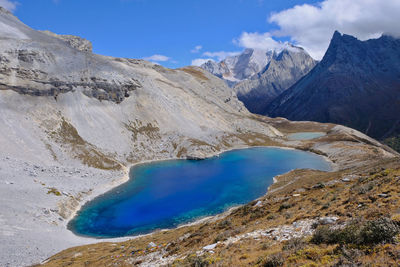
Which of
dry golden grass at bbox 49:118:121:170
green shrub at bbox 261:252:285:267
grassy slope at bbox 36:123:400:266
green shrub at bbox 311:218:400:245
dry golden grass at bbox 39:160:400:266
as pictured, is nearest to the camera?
grassy slope at bbox 36:123:400:266

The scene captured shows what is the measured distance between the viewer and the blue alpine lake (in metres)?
47.7

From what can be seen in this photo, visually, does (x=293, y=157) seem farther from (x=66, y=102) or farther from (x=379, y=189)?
(x=66, y=102)

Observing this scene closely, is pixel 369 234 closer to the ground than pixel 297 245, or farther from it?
farther from it

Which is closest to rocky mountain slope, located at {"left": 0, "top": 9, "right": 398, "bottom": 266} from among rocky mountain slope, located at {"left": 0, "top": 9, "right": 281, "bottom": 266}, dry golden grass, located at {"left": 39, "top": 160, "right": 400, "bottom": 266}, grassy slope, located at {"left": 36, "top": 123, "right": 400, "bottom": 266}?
rocky mountain slope, located at {"left": 0, "top": 9, "right": 281, "bottom": 266}

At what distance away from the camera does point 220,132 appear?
5413 inches

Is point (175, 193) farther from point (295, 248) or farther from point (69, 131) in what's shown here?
point (295, 248)

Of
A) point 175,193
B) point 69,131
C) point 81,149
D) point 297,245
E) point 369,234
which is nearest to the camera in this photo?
point 369,234

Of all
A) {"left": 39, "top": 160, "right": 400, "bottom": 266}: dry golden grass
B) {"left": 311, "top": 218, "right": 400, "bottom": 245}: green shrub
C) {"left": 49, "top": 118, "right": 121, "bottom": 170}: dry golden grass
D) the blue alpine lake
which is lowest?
the blue alpine lake

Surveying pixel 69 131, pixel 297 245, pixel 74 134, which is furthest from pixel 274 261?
pixel 69 131

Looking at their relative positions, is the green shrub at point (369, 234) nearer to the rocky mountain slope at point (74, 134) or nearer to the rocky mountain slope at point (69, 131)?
the rocky mountain slope at point (74, 134)

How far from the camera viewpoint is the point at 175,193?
63.0 m

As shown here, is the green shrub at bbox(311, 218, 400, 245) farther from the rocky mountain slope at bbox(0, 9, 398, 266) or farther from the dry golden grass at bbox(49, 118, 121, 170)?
the dry golden grass at bbox(49, 118, 121, 170)

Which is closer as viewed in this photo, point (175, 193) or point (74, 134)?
point (175, 193)

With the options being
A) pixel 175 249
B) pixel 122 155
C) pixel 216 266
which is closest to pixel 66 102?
pixel 122 155
